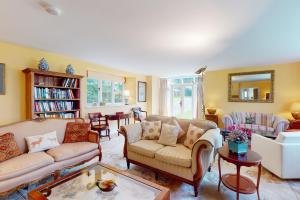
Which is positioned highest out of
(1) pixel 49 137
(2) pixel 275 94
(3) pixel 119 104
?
(2) pixel 275 94

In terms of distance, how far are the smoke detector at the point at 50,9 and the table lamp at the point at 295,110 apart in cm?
589

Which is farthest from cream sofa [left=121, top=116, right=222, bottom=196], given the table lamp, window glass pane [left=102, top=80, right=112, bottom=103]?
the table lamp

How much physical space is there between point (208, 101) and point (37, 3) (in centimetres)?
571

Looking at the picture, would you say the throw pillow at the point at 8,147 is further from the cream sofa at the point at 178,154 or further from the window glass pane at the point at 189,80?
the window glass pane at the point at 189,80

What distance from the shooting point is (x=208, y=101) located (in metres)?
5.97

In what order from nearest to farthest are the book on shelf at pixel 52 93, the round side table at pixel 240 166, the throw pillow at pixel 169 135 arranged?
the round side table at pixel 240 166 → the throw pillow at pixel 169 135 → the book on shelf at pixel 52 93

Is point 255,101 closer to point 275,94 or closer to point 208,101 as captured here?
point 275,94

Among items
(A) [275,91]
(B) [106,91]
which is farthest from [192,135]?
(A) [275,91]

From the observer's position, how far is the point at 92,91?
506 centimetres

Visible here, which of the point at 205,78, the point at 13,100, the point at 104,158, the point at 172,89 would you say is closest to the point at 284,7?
the point at 104,158

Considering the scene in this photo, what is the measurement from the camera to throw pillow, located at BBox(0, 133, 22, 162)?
6.57 ft

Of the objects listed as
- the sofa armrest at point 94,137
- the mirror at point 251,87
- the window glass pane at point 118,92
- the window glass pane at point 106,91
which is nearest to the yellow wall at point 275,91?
the mirror at point 251,87

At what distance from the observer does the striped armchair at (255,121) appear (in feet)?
13.3

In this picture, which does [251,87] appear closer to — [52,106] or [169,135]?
[169,135]
